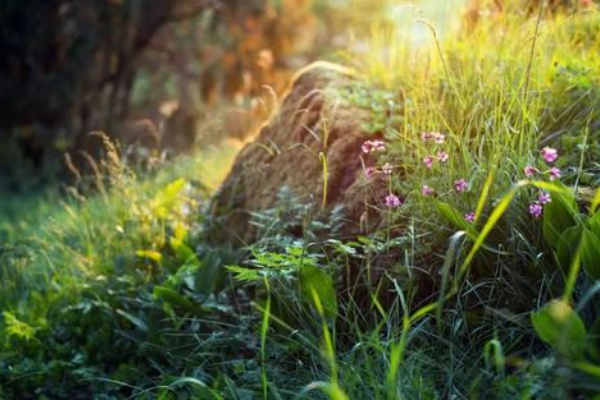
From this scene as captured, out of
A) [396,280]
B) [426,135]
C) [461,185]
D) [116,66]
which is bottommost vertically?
[116,66]

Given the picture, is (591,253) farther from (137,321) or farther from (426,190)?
(137,321)

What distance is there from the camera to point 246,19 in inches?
420

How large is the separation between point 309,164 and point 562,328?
2136mm

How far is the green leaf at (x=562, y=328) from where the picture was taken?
2.30 metres

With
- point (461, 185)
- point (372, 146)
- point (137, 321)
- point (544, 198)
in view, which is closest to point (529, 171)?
point (544, 198)

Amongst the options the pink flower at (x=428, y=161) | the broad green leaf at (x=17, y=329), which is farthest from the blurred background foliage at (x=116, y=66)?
the pink flower at (x=428, y=161)

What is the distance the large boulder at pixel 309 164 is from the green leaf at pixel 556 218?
78cm

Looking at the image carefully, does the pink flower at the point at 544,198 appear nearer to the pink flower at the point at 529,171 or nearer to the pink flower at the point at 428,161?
the pink flower at the point at 529,171

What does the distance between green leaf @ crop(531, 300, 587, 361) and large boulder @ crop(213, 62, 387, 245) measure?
115cm

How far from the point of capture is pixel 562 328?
93.0 inches

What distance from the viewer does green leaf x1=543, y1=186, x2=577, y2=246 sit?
9.47 ft

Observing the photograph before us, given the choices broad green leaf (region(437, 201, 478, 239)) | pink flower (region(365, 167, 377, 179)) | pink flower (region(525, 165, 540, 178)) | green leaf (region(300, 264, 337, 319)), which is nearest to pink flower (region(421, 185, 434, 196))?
broad green leaf (region(437, 201, 478, 239))

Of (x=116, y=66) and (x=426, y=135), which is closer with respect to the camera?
(x=426, y=135)

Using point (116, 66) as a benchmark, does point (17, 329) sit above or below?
below
